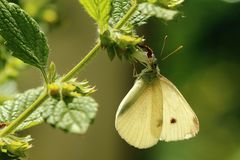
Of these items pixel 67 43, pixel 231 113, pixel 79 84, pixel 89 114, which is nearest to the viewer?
pixel 89 114

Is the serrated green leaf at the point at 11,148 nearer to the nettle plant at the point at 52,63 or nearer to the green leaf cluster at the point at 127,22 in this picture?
the nettle plant at the point at 52,63

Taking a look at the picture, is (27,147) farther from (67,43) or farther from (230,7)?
(230,7)

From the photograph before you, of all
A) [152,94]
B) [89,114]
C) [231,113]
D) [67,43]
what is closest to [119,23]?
[89,114]

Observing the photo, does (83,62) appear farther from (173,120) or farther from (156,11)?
(173,120)

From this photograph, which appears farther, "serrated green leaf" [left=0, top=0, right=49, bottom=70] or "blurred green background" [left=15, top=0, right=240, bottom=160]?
"blurred green background" [left=15, top=0, right=240, bottom=160]

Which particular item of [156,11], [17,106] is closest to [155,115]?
[17,106]

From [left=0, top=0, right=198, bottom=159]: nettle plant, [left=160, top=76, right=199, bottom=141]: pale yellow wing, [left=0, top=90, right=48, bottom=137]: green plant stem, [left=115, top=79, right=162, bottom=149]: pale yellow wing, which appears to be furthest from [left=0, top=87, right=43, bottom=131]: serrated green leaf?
[left=160, top=76, right=199, bottom=141]: pale yellow wing

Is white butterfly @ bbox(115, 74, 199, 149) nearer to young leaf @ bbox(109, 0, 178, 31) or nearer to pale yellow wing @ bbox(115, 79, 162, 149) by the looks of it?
pale yellow wing @ bbox(115, 79, 162, 149)
